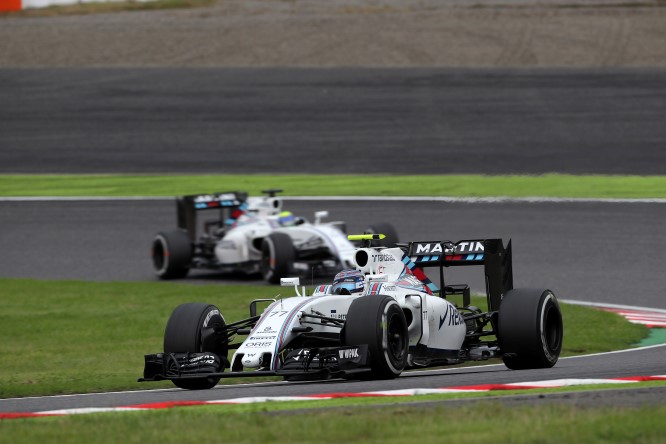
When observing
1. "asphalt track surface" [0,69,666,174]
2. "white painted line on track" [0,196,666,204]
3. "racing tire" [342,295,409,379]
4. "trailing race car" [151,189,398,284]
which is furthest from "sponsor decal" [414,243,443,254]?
"asphalt track surface" [0,69,666,174]

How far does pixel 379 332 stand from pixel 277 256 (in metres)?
11.6

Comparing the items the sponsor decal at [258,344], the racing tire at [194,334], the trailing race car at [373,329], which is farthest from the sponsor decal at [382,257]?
the sponsor decal at [258,344]

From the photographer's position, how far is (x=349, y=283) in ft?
43.2

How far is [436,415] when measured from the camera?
874 cm

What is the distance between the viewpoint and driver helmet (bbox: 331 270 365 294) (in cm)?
1306

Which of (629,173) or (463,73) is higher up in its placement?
(463,73)

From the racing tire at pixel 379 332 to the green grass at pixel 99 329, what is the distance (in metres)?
2.41

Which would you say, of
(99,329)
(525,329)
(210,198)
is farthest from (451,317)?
(210,198)

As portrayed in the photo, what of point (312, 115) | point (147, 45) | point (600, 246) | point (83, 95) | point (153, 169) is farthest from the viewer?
point (147, 45)

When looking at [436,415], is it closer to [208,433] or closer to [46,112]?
[208,433]

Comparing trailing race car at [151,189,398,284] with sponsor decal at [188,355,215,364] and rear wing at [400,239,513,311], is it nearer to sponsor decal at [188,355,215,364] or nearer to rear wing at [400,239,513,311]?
rear wing at [400,239,513,311]

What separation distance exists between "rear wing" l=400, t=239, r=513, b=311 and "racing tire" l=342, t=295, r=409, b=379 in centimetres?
187

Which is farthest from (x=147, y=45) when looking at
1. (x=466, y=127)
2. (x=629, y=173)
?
(x=629, y=173)

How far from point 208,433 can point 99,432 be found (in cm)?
74
